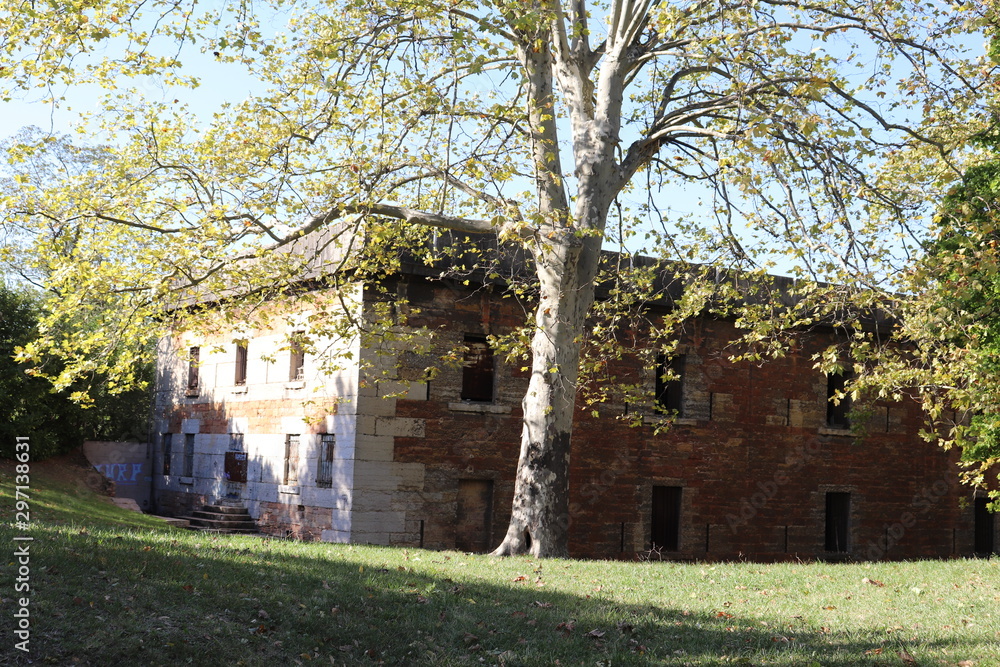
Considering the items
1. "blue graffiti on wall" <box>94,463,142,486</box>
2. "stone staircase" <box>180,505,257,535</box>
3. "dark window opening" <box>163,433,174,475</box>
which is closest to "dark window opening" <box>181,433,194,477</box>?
"dark window opening" <box>163,433,174,475</box>

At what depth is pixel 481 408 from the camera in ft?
64.1

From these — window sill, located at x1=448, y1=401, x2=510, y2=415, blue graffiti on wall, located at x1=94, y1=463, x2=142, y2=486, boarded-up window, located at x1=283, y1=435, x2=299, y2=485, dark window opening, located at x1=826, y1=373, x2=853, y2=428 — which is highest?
dark window opening, located at x1=826, y1=373, x2=853, y2=428

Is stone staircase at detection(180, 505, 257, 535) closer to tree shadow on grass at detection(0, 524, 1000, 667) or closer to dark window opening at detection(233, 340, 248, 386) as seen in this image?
dark window opening at detection(233, 340, 248, 386)

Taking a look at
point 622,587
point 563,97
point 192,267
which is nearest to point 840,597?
point 622,587

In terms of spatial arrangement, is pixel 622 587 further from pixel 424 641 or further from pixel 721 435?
pixel 721 435

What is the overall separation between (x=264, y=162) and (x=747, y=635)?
345 inches

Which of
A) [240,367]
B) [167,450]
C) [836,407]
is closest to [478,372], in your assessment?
[240,367]

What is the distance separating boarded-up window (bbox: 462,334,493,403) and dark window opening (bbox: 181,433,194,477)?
10203 mm

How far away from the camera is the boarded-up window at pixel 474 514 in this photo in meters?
19.3

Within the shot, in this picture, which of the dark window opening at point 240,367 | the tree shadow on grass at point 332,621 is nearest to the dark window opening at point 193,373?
the dark window opening at point 240,367

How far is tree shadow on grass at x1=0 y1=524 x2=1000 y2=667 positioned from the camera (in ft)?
24.2

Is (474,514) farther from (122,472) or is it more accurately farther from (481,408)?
(122,472)

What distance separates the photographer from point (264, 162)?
43.8 feet

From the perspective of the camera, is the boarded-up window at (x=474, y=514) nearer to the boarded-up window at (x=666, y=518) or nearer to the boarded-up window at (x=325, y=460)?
the boarded-up window at (x=325, y=460)
